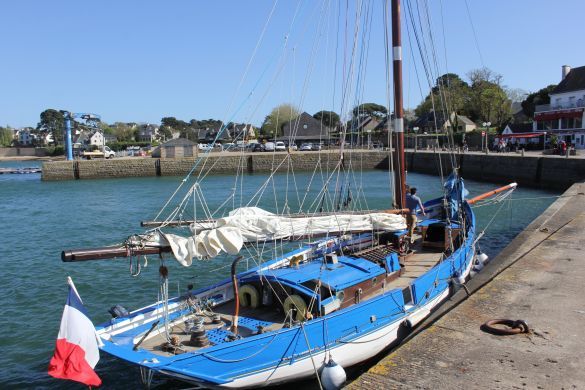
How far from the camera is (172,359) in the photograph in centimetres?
828

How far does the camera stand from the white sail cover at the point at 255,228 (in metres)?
9.12

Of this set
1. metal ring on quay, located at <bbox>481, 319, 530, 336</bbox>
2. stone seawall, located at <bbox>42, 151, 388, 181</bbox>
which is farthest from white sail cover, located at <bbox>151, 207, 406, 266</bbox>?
stone seawall, located at <bbox>42, 151, 388, 181</bbox>

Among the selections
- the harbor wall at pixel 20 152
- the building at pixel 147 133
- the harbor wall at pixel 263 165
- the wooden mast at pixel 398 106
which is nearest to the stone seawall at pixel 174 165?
the harbor wall at pixel 263 165

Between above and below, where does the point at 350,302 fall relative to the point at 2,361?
above

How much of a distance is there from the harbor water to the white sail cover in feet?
7.85

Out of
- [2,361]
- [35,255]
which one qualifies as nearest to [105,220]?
[35,255]

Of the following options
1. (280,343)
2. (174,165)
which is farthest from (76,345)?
(174,165)

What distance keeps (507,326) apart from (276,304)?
4.46 meters

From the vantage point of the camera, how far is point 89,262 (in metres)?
20.8

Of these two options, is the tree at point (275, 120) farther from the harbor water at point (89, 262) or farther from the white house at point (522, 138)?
the harbor water at point (89, 262)

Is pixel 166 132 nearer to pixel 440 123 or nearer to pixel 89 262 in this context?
pixel 440 123

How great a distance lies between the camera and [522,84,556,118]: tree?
86625mm

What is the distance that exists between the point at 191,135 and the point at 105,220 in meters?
152

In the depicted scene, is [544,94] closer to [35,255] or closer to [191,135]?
[35,255]
